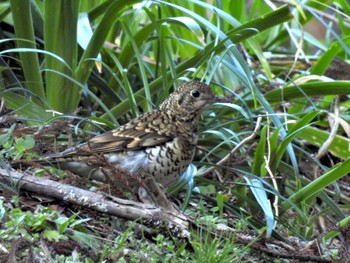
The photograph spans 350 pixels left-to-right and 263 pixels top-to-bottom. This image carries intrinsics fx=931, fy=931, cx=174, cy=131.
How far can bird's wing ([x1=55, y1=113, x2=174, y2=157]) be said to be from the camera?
16.0 ft

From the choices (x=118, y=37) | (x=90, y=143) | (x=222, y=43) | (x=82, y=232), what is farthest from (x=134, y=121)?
(x=118, y=37)

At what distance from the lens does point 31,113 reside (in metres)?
5.43

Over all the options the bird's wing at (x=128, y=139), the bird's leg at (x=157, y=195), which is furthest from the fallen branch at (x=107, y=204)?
the bird's wing at (x=128, y=139)

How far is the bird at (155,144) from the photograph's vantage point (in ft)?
15.7

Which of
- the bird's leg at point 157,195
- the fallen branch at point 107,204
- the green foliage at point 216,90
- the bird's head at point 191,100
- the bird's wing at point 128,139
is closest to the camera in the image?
the fallen branch at point 107,204

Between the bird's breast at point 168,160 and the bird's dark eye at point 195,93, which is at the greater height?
the bird's dark eye at point 195,93

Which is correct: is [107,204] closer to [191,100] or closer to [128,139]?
[128,139]

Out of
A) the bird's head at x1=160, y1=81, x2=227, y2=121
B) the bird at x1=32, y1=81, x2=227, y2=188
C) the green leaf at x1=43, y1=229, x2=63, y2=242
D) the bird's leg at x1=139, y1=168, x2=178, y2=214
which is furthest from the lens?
the bird's head at x1=160, y1=81, x2=227, y2=121

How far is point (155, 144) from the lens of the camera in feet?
16.2

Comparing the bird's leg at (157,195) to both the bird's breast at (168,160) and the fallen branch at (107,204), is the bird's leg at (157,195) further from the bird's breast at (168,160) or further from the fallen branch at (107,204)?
the bird's breast at (168,160)

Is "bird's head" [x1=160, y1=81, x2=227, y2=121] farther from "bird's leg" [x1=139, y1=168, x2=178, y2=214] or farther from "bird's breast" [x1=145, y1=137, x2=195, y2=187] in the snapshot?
"bird's leg" [x1=139, y1=168, x2=178, y2=214]

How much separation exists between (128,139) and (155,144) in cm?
15

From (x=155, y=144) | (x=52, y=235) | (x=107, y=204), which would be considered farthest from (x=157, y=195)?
(x=52, y=235)

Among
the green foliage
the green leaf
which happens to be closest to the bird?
the green foliage
